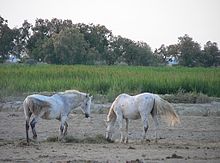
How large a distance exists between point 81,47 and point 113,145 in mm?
45952

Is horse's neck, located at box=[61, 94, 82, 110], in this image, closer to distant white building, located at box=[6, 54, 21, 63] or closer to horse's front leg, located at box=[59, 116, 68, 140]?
horse's front leg, located at box=[59, 116, 68, 140]

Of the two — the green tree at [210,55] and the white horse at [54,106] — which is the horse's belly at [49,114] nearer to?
the white horse at [54,106]

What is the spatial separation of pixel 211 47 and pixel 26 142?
69123 mm

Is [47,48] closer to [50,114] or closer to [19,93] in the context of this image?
[19,93]

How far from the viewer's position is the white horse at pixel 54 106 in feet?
43.3

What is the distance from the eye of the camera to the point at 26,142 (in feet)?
42.5

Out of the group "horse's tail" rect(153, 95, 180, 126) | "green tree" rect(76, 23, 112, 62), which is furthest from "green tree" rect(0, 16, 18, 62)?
"horse's tail" rect(153, 95, 180, 126)

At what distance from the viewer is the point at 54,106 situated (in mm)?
13656

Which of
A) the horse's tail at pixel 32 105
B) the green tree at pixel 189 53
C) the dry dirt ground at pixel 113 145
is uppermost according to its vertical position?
the green tree at pixel 189 53

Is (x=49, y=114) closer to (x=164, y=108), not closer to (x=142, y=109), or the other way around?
(x=142, y=109)

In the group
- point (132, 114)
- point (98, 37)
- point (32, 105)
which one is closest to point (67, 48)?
point (98, 37)

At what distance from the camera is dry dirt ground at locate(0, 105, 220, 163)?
1078 centimetres

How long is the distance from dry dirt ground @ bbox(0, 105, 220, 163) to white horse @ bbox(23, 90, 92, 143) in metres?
0.69

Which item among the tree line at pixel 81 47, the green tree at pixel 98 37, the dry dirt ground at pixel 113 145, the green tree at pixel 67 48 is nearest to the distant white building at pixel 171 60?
the tree line at pixel 81 47
